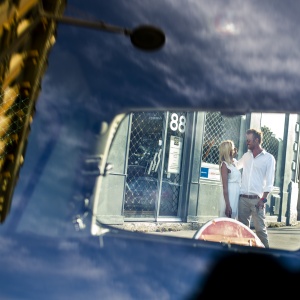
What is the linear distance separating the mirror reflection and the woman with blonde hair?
0.05ft

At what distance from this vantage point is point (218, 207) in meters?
1.28

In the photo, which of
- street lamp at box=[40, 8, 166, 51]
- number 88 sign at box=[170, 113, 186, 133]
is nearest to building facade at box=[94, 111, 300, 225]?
number 88 sign at box=[170, 113, 186, 133]

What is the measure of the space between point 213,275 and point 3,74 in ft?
2.85

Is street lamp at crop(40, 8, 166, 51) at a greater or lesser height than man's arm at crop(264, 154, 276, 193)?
greater

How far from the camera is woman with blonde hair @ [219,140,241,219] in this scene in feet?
4.23

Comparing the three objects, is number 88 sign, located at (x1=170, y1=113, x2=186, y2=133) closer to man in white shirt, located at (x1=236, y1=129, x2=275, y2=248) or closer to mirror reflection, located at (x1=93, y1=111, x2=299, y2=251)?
mirror reflection, located at (x1=93, y1=111, x2=299, y2=251)

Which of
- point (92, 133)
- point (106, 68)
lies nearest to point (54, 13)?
point (106, 68)

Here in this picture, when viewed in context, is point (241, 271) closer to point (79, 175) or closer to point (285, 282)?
point (285, 282)

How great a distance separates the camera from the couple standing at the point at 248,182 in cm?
126

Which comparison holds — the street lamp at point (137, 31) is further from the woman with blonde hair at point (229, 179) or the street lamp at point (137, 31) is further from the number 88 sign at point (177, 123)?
the woman with blonde hair at point (229, 179)

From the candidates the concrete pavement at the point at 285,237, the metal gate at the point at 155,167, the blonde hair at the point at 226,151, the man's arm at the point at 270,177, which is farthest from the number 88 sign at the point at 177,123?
the concrete pavement at the point at 285,237

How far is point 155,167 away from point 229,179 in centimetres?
22

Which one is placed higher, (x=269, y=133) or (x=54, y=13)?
(x=54, y=13)

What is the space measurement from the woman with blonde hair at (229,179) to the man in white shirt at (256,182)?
0.02 meters
